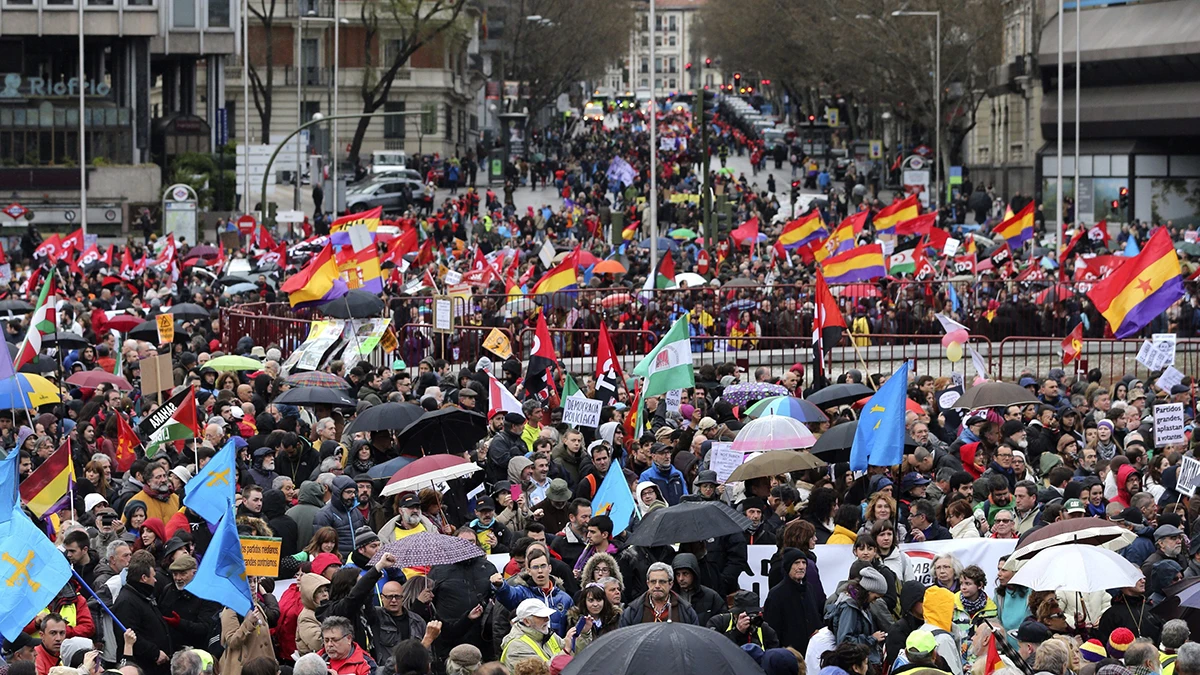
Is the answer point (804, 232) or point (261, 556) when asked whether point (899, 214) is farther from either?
point (261, 556)

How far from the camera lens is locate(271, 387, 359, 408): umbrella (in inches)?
699

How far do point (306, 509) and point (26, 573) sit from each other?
346 centimetres

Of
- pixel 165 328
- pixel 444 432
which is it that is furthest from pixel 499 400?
pixel 165 328

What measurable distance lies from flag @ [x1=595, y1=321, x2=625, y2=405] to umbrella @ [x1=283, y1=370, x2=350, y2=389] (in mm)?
2339

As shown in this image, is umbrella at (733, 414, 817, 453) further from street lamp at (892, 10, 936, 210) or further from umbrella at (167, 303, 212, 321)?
street lamp at (892, 10, 936, 210)

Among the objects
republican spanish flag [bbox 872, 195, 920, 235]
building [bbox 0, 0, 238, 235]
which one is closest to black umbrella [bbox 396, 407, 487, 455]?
republican spanish flag [bbox 872, 195, 920, 235]

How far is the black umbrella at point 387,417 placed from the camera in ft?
52.9

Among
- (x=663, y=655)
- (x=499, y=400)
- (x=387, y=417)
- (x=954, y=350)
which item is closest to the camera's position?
(x=663, y=655)

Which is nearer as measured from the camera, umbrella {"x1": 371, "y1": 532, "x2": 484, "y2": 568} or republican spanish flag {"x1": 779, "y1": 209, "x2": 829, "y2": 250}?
umbrella {"x1": 371, "y1": 532, "x2": 484, "y2": 568}

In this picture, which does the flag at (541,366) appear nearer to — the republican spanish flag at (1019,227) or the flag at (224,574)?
the flag at (224,574)

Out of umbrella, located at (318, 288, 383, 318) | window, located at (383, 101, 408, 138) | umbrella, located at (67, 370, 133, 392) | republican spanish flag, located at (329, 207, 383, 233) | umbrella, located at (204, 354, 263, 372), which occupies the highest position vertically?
window, located at (383, 101, 408, 138)

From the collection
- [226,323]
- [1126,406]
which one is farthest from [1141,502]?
[226,323]

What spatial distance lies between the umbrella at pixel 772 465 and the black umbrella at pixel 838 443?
2.90ft

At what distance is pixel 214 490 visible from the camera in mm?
12195
